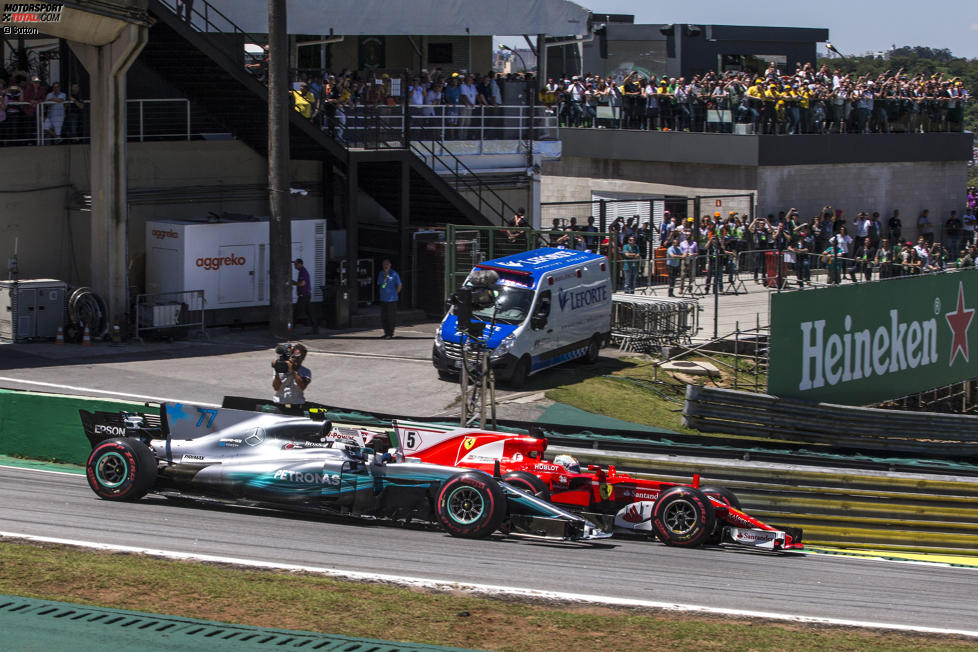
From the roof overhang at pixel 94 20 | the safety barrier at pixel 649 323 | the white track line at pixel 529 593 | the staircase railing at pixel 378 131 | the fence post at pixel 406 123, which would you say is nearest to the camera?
the white track line at pixel 529 593

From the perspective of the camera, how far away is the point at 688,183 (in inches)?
1587

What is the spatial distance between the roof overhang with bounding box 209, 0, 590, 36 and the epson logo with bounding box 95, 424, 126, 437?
55.9ft

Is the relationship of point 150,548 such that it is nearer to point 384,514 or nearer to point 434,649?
point 384,514

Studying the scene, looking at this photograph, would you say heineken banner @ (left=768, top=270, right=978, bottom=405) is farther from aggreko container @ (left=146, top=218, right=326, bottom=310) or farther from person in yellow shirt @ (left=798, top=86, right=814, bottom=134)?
person in yellow shirt @ (left=798, top=86, right=814, bottom=134)

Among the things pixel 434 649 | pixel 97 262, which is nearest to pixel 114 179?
pixel 97 262

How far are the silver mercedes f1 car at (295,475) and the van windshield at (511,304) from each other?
8.34 meters

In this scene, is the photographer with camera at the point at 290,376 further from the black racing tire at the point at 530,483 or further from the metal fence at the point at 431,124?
the metal fence at the point at 431,124

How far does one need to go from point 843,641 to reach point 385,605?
12.1 feet

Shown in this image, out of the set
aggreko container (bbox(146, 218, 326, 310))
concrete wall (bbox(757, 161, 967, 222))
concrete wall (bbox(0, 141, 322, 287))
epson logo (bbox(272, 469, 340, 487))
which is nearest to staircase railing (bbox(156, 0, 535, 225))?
concrete wall (bbox(0, 141, 322, 287))

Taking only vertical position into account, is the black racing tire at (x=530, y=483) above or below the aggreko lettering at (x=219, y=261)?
below

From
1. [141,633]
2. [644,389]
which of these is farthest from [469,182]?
[141,633]

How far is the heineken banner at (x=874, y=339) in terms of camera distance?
64.7 ft

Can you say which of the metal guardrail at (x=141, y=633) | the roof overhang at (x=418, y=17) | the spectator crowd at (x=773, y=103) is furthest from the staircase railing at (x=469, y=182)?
the metal guardrail at (x=141, y=633)

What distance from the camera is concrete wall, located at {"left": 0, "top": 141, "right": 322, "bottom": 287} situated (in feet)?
81.9
